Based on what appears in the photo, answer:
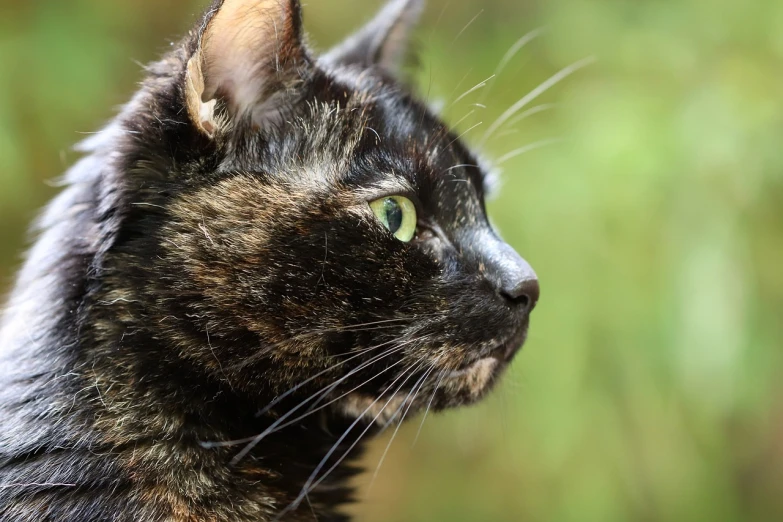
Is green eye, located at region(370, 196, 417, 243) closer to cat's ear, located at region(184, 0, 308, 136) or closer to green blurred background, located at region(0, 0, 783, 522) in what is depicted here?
cat's ear, located at region(184, 0, 308, 136)

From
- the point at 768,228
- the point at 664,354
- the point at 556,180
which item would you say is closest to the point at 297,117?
the point at 556,180

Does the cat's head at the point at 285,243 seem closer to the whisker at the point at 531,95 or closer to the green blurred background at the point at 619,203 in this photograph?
the whisker at the point at 531,95

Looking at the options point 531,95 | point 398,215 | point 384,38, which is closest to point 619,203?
point 531,95

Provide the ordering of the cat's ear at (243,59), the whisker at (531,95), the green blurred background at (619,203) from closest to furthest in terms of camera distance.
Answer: the cat's ear at (243,59), the whisker at (531,95), the green blurred background at (619,203)

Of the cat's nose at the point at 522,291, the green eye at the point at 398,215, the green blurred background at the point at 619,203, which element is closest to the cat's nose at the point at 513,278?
the cat's nose at the point at 522,291

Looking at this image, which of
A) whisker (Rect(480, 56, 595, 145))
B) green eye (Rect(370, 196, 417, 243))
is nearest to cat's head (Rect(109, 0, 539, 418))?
green eye (Rect(370, 196, 417, 243))

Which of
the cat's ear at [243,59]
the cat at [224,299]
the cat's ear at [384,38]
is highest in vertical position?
the cat's ear at [384,38]

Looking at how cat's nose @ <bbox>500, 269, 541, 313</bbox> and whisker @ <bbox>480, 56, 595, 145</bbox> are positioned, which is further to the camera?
whisker @ <bbox>480, 56, 595, 145</bbox>

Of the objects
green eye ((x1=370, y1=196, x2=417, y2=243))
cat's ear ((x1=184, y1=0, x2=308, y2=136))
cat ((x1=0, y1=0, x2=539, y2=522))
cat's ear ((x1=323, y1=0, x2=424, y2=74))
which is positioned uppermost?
cat's ear ((x1=323, y1=0, x2=424, y2=74))
